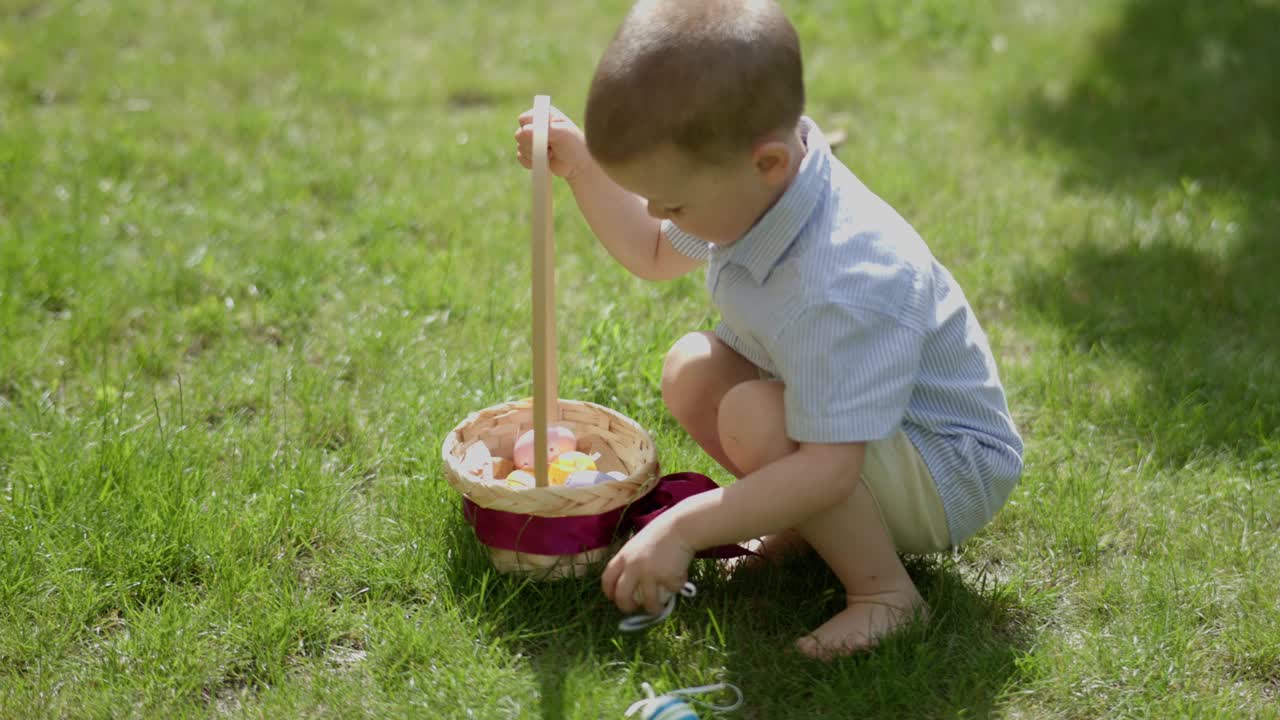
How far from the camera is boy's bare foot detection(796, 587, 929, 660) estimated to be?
2141 mm

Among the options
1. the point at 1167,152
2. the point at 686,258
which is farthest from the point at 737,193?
the point at 1167,152

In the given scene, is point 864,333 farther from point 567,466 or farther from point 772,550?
point 567,466

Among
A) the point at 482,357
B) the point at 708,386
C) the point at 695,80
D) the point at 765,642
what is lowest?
the point at 765,642

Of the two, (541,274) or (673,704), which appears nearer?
(673,704)

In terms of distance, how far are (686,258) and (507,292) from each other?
1074mm

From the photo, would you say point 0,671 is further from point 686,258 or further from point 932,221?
point 932,221

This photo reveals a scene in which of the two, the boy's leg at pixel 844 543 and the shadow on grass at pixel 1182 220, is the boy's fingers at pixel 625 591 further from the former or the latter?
the shadow on grass at pixel 1182 220

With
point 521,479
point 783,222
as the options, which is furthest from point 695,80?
point 521,479

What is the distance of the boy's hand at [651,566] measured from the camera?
80.6 inches

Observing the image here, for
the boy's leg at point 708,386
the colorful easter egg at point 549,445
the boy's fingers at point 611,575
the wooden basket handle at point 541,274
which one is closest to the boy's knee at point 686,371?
the boy's leg at point 708,386

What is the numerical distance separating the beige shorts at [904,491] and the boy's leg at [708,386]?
228 mm

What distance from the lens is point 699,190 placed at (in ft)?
6.64

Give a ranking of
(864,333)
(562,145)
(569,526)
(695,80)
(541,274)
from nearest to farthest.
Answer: (695,80) < (864,333) < (541,274) < (569,526) < (562,145)

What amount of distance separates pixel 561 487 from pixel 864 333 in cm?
56
